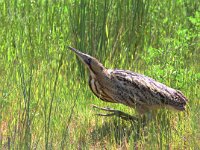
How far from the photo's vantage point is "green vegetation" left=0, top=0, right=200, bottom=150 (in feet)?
20.8

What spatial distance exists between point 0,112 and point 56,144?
0.85 meters

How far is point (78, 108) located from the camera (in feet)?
23.9

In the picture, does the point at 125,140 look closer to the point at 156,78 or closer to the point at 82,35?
the point at 156,78

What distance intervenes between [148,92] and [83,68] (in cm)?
162

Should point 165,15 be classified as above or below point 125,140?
above

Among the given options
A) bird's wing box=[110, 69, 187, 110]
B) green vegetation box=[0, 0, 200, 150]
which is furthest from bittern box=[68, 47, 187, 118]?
green vegetation box=[0, 0, 200, 150]

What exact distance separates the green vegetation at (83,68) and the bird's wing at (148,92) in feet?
0.43

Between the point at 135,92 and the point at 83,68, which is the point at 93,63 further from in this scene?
the point at 83,68

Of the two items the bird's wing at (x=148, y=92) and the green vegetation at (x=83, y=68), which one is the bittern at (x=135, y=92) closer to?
the bird's wing at (x=148, y=92)

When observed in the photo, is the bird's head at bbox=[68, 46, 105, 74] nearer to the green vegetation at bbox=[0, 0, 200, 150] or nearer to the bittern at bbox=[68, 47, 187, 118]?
the bittern at bbox=[68, 47, 187, 118]

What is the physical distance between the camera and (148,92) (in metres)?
7.04

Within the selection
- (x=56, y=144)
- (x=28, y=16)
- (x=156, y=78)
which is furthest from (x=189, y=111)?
(x=28, y=16)

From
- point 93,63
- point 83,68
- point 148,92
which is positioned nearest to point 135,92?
point 148,92

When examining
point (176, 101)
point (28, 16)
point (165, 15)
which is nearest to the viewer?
point (176, 101)
